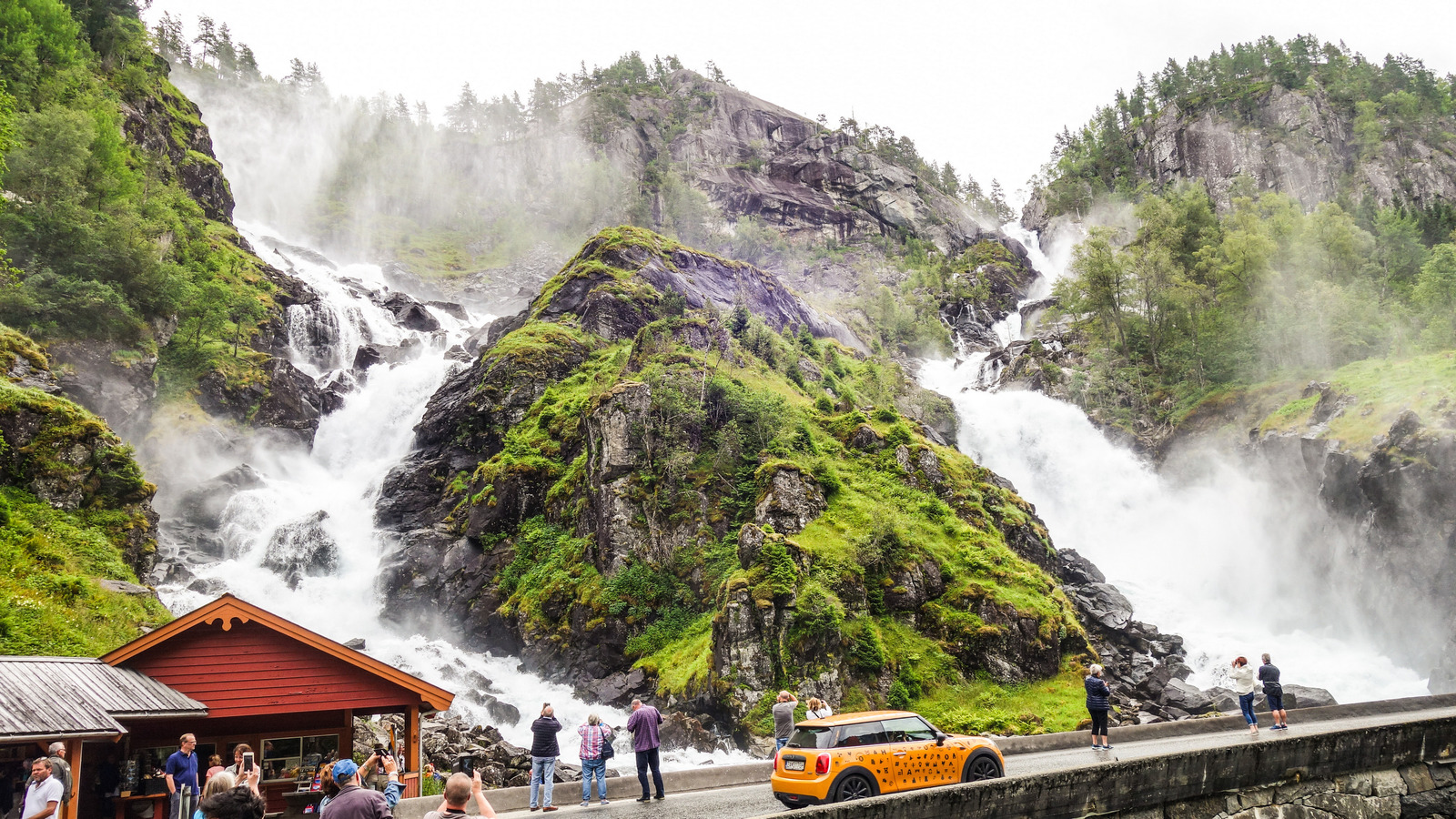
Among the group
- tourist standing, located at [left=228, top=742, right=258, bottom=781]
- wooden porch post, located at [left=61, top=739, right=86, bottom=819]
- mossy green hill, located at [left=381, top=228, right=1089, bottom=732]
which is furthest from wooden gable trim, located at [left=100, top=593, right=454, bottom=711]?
mossy green hill, located at [left=381, top=228, right=1089, bottom=732]

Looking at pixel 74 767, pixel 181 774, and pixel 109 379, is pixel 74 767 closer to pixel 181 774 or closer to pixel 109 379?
pixel 181 774

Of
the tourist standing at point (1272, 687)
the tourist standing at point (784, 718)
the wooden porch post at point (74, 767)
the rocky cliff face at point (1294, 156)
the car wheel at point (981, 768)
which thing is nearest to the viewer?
the wooden porch post at point (74, 767)

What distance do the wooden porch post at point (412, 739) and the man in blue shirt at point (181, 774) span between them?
4.67 meters

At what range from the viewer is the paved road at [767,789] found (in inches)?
497

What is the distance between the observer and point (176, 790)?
12641 mm

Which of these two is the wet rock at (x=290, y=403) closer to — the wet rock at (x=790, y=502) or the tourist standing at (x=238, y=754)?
the wet rock at (x=790, y=502)

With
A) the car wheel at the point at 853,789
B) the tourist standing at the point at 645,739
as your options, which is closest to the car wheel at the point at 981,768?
the car wheel at the point at 853,789

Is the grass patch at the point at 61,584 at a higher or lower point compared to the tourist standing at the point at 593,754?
higher

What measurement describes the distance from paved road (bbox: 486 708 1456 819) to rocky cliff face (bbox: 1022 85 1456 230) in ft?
295

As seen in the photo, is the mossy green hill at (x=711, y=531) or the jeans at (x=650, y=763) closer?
the jeans at (x=650, y=763)

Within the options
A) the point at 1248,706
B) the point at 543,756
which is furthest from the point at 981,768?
the point at 1248,706

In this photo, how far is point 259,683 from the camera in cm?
1580

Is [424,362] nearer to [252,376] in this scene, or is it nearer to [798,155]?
[252,376]

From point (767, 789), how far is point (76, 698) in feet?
40.0
